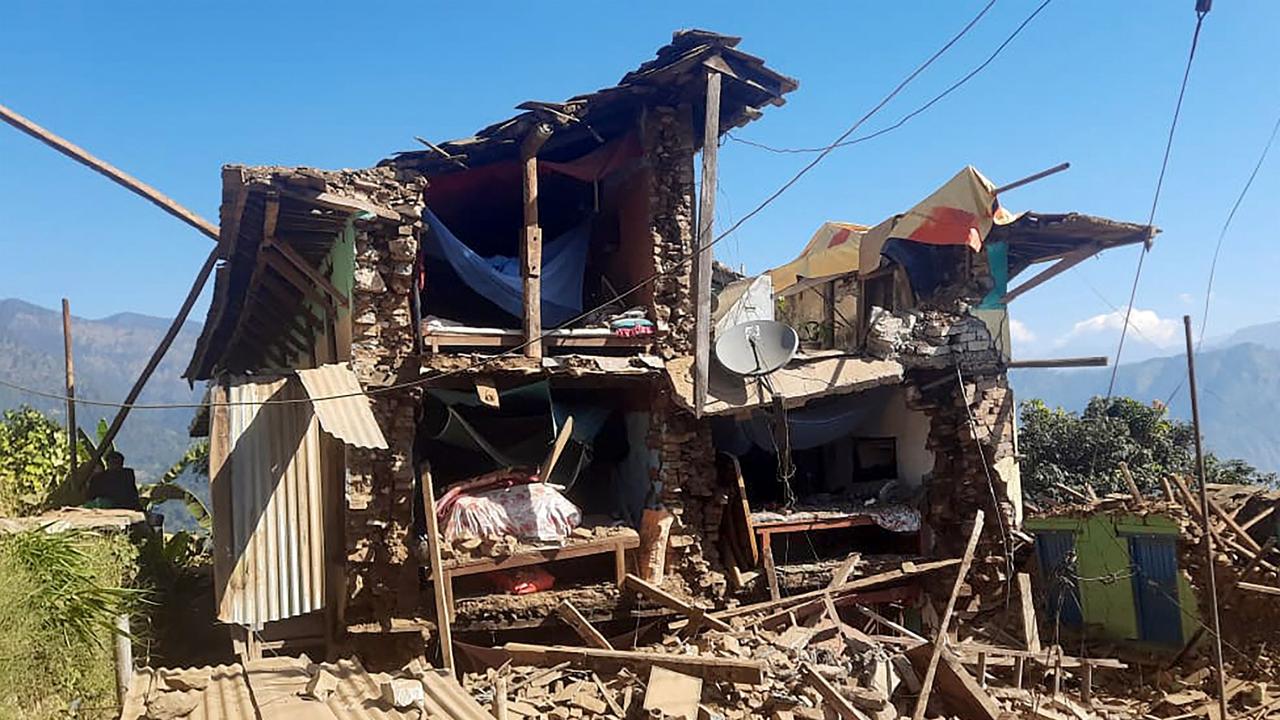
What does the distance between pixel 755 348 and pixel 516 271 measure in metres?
3.30

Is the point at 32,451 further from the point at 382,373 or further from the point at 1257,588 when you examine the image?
the point at 1257,588

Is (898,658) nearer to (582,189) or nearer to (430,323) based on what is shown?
(430,323)

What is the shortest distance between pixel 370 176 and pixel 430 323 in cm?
181

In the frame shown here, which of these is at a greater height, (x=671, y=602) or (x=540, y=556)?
(x=540, y=556)

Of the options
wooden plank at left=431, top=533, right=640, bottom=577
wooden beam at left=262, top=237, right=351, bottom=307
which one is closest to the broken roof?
wooden beam at left=262, top=237, right=351, bottom=307

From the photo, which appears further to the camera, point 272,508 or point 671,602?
point 671,602

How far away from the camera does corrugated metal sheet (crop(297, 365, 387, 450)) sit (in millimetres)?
8062

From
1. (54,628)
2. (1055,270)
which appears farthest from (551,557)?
(1055,270)

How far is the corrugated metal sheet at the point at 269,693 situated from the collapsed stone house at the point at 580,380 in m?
2.29

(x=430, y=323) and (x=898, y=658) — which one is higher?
(x=430, y=323)

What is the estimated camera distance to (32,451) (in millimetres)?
14273

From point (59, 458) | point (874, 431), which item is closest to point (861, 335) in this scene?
point (874, 431)

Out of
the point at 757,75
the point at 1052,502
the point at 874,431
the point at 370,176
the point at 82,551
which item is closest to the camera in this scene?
the point at 82,551

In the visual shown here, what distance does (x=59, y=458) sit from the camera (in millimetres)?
14711
